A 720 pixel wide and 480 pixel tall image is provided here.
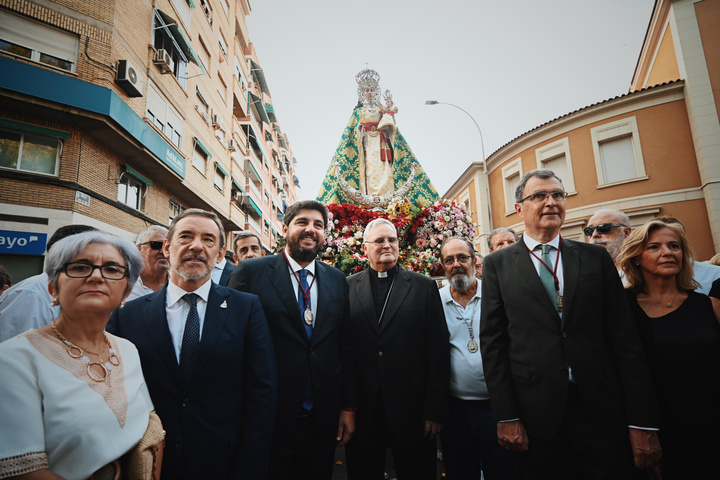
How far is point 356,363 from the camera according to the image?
2668 millimetres

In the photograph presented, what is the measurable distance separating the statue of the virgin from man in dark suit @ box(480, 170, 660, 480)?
394 centimetres

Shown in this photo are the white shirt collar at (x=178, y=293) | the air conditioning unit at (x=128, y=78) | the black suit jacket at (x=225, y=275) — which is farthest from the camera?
the air conditioning unit at (x=128, y=78)

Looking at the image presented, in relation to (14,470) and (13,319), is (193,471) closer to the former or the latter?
(14,470)

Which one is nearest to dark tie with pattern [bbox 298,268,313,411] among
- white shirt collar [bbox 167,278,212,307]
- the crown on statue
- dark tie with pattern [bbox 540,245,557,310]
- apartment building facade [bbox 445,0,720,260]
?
white shirt collar [bbox 167,278,212,307]

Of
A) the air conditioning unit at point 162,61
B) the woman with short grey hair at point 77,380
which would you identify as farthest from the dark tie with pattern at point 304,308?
the air conditioning unit at point 162,61

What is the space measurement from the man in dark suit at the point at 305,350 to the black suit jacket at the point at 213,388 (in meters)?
0.27

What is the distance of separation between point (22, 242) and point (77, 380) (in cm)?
1004

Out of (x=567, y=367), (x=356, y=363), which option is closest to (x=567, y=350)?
(x=567, y=367)

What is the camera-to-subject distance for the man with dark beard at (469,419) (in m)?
2.46

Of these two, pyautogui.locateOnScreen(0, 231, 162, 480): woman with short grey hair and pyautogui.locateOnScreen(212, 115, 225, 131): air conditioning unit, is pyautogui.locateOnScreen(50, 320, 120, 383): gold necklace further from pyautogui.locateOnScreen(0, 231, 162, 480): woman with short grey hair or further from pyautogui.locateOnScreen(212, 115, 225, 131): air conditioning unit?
pyautogui.locateOnScreen(212, 115, 225, 131): air conditioning unit

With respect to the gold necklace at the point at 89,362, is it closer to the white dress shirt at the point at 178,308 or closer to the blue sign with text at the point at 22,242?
the white dress shirt at the point at 178,308

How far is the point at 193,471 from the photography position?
68.9 inches

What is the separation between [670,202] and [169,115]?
61.1 ft

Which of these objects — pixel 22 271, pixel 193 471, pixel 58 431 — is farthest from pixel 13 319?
pixel 22 271
